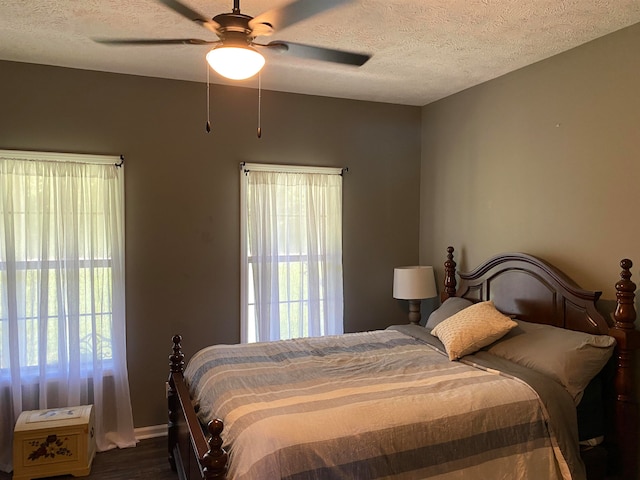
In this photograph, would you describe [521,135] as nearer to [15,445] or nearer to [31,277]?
[31,277]

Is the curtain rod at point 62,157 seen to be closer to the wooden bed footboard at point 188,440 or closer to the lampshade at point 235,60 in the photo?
the wooden bed footboard at point 188,440

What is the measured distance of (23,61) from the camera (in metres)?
3.48

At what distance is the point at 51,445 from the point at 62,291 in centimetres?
103

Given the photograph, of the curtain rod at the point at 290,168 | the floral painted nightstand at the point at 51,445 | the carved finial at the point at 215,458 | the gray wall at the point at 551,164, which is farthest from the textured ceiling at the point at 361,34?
the floral painted nightstand at the point at 51,445

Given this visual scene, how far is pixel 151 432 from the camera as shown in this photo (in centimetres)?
388

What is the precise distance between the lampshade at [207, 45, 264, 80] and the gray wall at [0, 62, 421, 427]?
6.19 ft

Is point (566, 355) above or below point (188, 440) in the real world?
above

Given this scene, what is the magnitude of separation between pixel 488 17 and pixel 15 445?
152 inches

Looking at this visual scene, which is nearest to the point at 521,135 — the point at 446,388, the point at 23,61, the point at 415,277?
the point at 415,277

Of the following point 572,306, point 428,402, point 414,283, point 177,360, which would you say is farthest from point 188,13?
point 414,283

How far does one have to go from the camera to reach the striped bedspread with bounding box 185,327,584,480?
6.44ft

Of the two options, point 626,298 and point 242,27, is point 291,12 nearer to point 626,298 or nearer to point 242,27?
point 242,27

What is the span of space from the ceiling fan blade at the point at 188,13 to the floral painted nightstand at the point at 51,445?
2.68 meters

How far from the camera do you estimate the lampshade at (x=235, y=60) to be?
204cm
